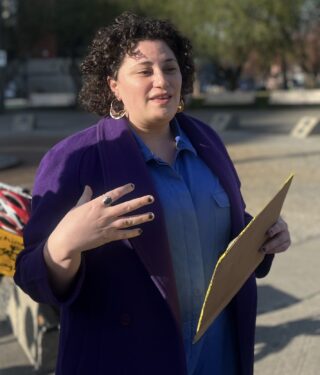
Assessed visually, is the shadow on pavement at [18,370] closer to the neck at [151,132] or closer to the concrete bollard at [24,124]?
Answer: the neck at [151,132]

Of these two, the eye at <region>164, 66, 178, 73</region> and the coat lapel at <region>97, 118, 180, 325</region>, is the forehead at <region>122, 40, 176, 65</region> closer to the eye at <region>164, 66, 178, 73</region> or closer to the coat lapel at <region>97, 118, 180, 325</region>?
the eye at <region>164, 66, 178, 73</region>

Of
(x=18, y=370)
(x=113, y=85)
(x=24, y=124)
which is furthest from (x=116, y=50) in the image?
(x=24, y=124)

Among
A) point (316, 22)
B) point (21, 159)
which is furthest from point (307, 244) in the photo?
point (316, 22)

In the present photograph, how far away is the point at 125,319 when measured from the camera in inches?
67.0

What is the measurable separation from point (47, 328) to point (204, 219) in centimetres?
202

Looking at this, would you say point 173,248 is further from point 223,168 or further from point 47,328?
point 47,328

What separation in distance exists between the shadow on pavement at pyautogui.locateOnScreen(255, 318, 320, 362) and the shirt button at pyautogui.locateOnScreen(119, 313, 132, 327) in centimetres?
223

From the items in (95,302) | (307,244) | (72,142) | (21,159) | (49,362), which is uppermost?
(72,142)

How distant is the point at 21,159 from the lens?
13.1m

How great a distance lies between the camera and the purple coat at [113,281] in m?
1.68

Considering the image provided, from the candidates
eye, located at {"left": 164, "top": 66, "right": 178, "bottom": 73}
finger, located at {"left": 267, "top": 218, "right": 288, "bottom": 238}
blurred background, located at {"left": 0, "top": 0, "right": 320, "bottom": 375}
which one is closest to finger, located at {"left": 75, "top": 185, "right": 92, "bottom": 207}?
eye, located at {"left": 164, "top": 66, "right": 178, "bottom": 73}

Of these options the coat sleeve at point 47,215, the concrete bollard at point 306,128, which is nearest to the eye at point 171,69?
the coat sleeve at point 47,215

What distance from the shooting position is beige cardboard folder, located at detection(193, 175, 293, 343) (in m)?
1.55

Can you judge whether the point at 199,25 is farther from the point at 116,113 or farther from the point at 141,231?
the point at 141,231
